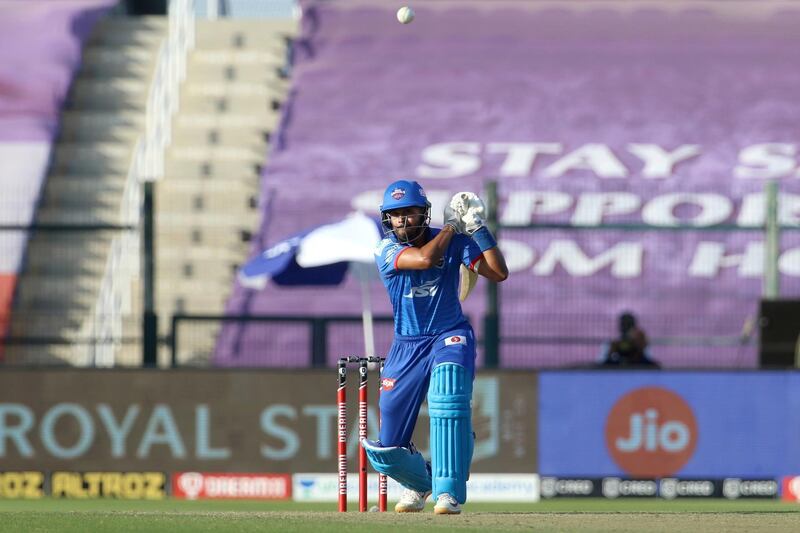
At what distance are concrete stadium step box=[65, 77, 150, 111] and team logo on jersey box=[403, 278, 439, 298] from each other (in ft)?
63.3

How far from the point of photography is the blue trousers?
30.9 ft

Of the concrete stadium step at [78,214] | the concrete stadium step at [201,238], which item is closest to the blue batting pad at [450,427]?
the concrete stadium step at [201,238]

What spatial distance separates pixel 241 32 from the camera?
29984 mm

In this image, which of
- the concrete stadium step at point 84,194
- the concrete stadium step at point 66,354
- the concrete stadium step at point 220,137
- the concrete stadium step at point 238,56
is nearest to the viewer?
the concrete stadium step at point 66,354

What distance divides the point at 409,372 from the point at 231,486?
22.3 feet

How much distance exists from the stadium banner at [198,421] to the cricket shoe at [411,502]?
229 inches

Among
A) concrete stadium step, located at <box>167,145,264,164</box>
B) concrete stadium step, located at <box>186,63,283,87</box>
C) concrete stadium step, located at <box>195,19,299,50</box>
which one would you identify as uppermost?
concrete stadium step, located at <box>195,19,299,50</box>

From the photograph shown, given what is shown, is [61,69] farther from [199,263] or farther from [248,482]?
[248,482]

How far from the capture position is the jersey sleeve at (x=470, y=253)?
9430mm

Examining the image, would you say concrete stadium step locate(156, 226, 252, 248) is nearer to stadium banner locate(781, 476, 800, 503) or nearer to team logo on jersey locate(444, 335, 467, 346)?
stadium banner locate(781, 476, 800, 503)

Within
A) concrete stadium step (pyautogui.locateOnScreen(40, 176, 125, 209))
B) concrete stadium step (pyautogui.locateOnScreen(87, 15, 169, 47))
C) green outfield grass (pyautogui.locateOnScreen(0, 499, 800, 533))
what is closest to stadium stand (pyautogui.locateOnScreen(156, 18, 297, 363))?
concrete stadium step (pyautogui.locateOnScreen(40, 176, 125, 209))

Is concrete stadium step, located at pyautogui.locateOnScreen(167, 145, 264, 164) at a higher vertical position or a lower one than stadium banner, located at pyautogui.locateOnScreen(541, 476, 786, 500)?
higher

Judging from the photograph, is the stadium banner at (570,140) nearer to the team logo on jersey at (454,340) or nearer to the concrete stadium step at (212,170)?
the concrete stadium step at (212,170)

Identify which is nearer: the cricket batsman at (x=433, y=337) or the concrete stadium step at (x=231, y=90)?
the cricket batsman at (x=433, y=337)
